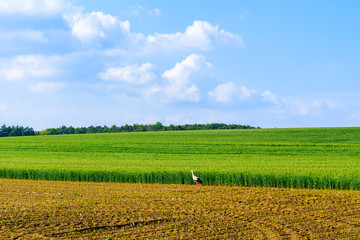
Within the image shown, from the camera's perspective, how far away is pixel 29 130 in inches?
4316

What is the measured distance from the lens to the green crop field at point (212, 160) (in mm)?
21763

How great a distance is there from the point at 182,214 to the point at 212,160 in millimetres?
19435

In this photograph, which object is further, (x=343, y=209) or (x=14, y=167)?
(x=14, y=167)

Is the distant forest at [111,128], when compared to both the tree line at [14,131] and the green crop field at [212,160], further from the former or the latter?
the green crop field at [212,160]

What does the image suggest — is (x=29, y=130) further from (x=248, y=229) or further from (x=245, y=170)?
(x=248, y=229)

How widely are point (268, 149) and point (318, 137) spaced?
14129mm

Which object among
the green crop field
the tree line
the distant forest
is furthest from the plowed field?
the tree line

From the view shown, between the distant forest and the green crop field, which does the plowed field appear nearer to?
the green crop field

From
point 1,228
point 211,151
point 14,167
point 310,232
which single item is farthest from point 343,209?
point 211,151

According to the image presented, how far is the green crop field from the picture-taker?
857 inches

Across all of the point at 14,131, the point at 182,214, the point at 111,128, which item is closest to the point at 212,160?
Result: the point at 182,214

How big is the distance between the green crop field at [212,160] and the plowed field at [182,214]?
6.13 feet

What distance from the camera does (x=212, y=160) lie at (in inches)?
1298

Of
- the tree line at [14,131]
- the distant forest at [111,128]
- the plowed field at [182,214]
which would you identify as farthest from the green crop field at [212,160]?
the tree line at [14,131]
